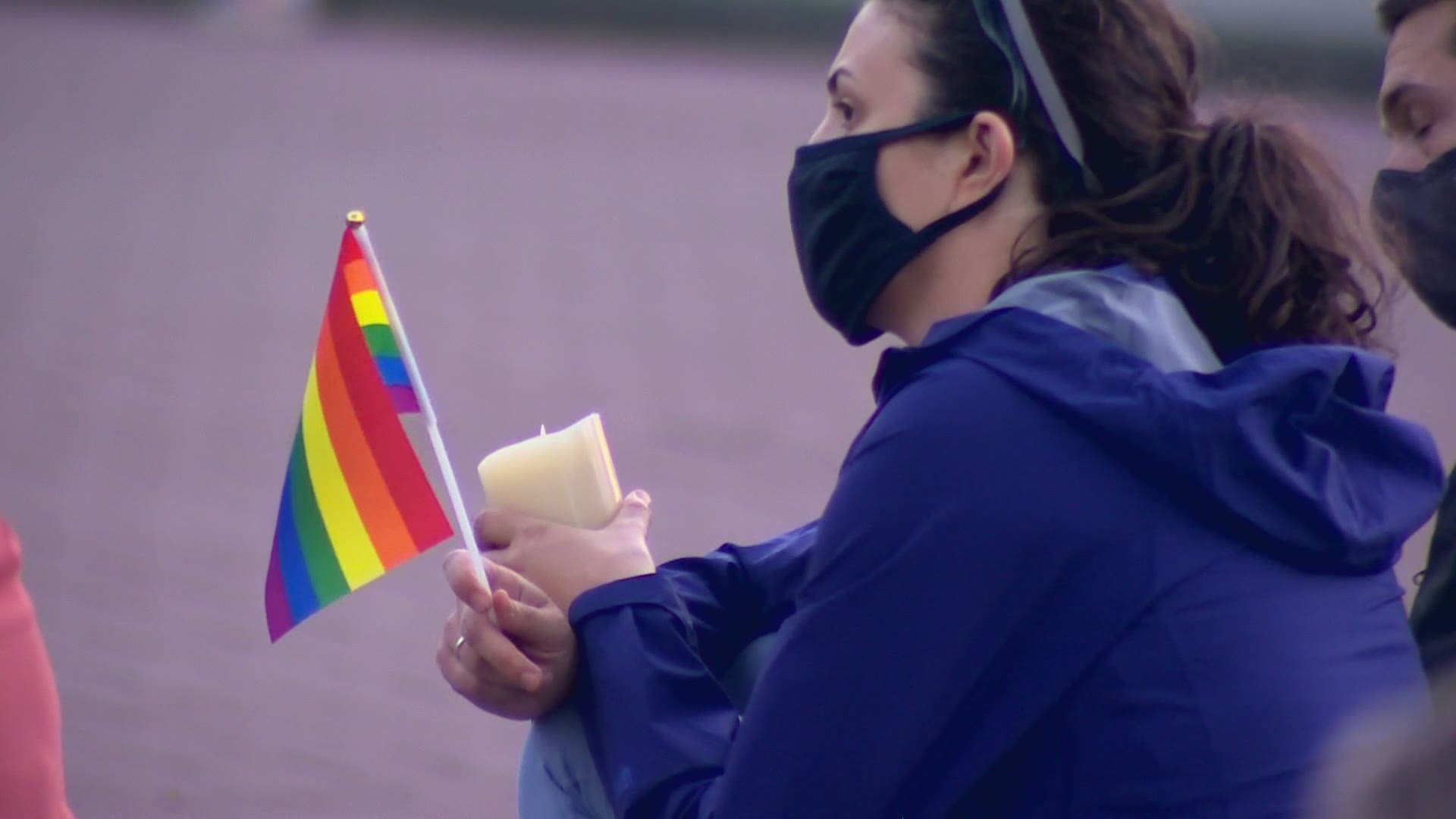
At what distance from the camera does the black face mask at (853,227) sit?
2.04 meters

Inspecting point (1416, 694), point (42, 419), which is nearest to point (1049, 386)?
point (1416, 694)

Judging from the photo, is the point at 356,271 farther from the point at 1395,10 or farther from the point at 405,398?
the point at 1395,10

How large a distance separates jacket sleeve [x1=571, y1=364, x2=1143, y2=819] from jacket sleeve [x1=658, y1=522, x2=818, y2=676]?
1.53 feet

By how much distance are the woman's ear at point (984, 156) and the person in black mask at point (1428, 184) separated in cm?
51

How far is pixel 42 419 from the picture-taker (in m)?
6.24

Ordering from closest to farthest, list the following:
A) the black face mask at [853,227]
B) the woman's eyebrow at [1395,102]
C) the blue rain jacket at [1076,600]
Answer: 1. the blue rain jacket at [1076,600]
2. the black face mask at [853,227]
3. the woman's eyebrow at [1395,102]

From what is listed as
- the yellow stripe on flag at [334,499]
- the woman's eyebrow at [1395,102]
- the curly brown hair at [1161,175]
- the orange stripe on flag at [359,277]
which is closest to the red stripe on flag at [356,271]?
the orange stripe on flag at [359,277]

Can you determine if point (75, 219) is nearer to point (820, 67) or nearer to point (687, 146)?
point (687, 146)

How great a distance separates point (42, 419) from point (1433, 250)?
514 cm

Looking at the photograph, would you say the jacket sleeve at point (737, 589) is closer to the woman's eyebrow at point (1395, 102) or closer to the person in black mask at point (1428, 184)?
the person in black mask at point (1428, 184)

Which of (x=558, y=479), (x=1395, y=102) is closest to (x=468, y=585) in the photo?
(x=558, y=479)

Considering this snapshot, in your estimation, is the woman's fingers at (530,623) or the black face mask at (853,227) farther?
the black face mask at (853,227)

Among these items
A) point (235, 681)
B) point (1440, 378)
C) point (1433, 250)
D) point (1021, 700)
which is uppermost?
point (1433, 250)

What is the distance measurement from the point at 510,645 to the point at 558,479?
8.9 inches
